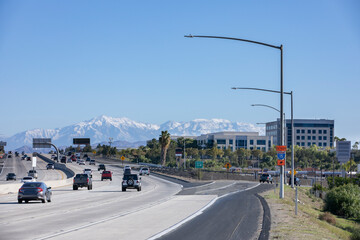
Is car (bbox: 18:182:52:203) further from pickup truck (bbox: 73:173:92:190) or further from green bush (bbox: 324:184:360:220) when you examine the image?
green bush (bbox: 324:184:360:220)

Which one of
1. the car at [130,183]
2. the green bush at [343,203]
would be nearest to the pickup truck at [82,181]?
the car at [130,183]

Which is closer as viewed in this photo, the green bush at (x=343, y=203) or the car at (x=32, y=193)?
the car at (x=32, y=193)

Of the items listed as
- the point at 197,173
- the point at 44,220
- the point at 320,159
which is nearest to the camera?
the point at 44,220

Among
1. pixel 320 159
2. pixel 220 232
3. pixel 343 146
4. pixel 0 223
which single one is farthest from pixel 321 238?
pixel 320 159

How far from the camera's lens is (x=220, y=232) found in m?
19.2

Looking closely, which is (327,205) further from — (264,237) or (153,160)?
(153,160)

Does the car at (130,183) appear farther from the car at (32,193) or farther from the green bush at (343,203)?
the green bush at (343,203)

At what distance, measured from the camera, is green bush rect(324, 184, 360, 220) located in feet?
190

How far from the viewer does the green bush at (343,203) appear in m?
58.1

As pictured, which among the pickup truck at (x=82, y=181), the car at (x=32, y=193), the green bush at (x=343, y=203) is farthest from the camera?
the green bush at (x=343, y=203)

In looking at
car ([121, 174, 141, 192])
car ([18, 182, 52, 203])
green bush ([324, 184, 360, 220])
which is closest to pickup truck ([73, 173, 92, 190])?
car ([121, 174, 141, 192])

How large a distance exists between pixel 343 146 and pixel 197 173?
26457 mm

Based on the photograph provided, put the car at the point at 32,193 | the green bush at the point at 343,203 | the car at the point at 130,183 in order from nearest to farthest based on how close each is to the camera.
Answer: the car at the point at 32,193 < the car at the point at 130,183 < the green bush at the point at 343,203

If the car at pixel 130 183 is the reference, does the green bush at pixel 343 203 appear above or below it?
below
